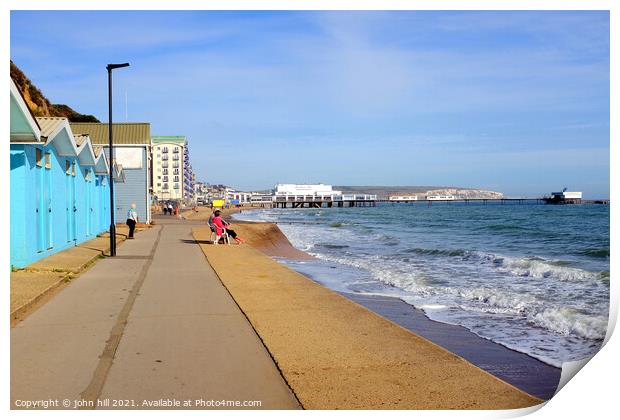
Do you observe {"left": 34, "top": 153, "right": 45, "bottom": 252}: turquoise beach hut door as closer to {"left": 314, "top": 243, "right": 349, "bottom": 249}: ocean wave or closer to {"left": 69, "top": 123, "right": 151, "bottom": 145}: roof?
{"left": 314, "top": 243, "right": 349, "bottom": 249}: ocean wave

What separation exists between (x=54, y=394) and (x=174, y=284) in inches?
273

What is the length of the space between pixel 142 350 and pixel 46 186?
10.8 meters

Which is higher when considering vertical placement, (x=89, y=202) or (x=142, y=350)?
(x=89, y=202)

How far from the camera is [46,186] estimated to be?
639 inches

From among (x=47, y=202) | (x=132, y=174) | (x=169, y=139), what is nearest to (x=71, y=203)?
(x=47, y=202)

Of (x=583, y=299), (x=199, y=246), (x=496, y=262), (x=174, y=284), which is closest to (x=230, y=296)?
(x=174, y=284)

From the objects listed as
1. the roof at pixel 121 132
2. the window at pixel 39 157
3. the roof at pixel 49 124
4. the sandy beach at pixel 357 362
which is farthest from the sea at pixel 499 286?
the roof at pixel 121 132

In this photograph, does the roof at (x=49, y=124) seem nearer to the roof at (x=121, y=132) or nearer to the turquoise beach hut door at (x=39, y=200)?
the turquoise beach hut door at (x=39, y=200)

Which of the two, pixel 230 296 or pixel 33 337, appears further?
pixel 230 296

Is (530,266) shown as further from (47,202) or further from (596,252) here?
(47,202)

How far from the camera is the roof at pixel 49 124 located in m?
Result: 15.3
